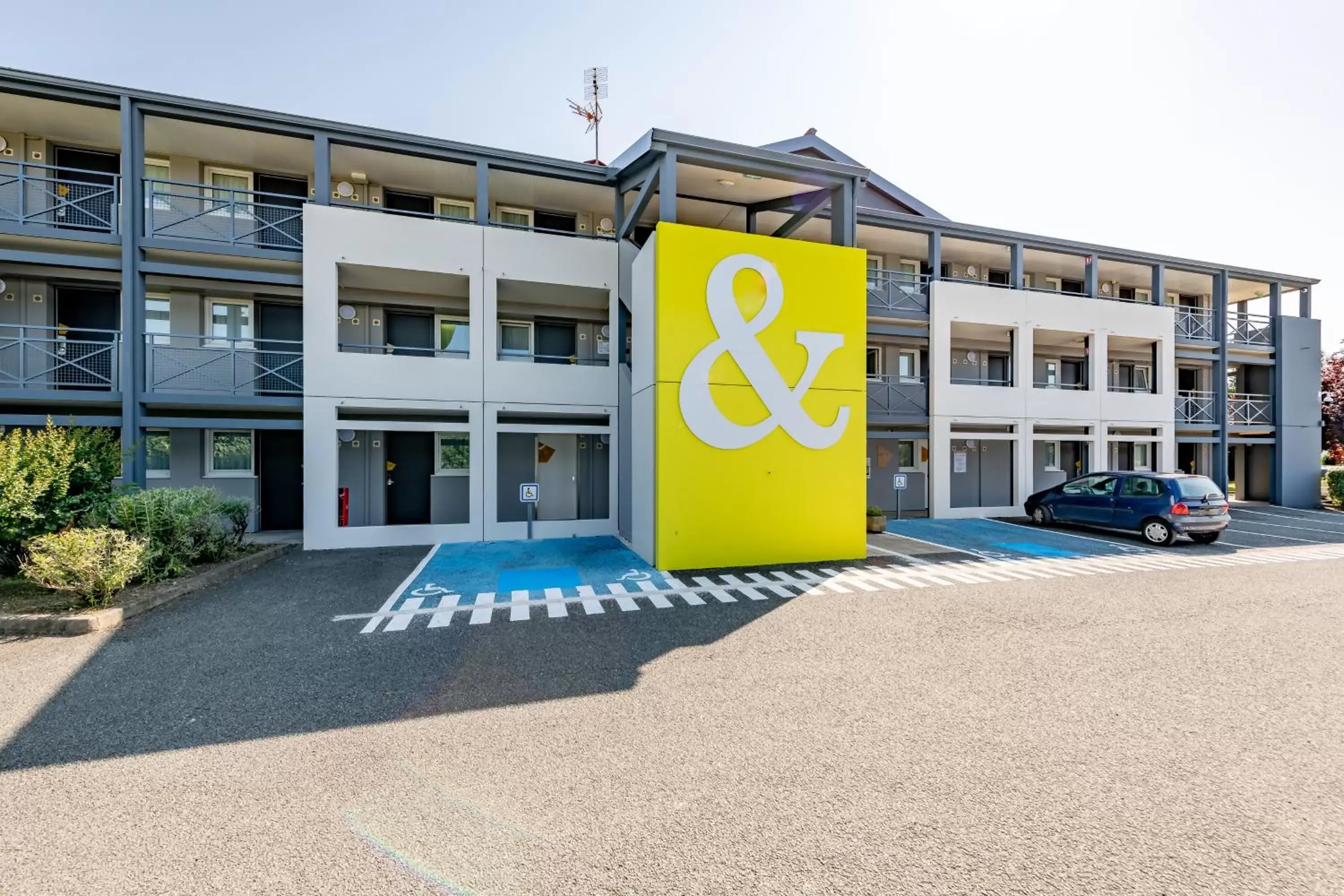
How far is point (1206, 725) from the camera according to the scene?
3834 mm

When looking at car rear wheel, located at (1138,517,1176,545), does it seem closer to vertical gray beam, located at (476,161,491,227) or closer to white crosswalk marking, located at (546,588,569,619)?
white crosswalk marking, located at (546,588,569,619)

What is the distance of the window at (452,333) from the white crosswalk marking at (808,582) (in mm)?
6523

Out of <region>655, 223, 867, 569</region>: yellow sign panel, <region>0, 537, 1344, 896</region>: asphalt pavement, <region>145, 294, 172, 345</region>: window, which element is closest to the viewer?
<region>0, 537, 1344, 896</region>: asphalt pavement

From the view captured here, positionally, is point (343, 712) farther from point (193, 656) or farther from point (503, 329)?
point (503, 329)

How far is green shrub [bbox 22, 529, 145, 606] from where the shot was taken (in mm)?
5773

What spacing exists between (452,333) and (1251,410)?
2595 cm

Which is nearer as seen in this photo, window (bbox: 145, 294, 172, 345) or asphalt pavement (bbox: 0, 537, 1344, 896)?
asphalt pavement (bbox: 0, 537, 1344, 896)

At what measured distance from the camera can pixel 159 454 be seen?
11.1 m

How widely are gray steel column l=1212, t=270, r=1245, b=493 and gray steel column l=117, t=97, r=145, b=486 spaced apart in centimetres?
2846

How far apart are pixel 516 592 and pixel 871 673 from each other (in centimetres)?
464

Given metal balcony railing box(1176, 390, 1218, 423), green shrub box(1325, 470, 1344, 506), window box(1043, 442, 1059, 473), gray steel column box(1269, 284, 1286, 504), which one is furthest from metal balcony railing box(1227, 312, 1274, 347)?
window box(1043, 442, 1059, 473)

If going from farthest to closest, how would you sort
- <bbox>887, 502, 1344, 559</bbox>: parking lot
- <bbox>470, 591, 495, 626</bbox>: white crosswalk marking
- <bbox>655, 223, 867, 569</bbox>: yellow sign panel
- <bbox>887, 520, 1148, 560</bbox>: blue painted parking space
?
<bbox>887, 502, 1344, 559</bbox>: parking lot → <bbox>887, 520, 1148, 560</bbox>: blue painted parking space → <bbox>655, 223, 867, 569</bbox>: yellow sign panel → <bbox>470, 591, 495, 626</bbox>: white crosswalk marking

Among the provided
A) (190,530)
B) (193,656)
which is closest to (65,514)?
(190,530)

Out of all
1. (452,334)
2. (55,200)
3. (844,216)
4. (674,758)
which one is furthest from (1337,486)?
(55,200)
